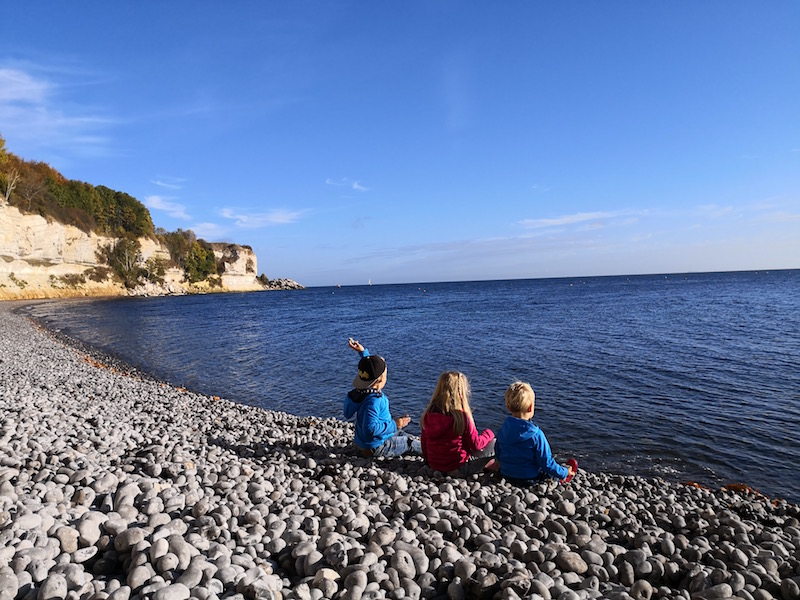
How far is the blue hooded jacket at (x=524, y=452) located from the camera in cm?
598

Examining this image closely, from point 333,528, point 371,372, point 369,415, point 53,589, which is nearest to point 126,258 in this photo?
point 369,415

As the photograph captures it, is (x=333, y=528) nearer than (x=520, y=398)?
Yes

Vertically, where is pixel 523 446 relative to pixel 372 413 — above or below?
below

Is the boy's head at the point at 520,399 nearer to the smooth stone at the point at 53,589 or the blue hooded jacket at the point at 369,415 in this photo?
the blue hooded jacket at the point at 369,415

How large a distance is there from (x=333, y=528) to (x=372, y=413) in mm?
2558

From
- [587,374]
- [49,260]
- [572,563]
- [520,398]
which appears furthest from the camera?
[49,260]

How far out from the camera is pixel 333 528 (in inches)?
169

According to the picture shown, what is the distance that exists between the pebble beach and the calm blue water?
215cm

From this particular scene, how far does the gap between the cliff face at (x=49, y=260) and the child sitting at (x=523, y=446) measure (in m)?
60.3

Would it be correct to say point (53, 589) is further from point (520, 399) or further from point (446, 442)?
point (520, 399)

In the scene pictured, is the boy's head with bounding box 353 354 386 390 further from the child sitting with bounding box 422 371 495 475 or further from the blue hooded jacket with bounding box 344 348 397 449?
the child sitting with bounding box 422 371 495 475

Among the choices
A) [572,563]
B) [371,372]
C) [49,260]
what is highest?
[49,260]

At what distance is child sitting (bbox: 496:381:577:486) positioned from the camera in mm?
5992

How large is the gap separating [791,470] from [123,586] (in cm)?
1052
